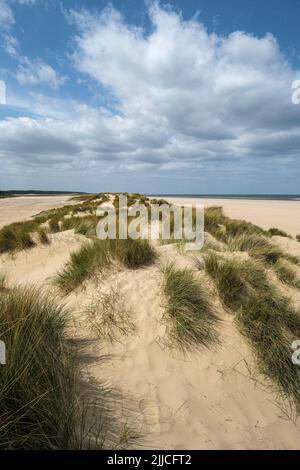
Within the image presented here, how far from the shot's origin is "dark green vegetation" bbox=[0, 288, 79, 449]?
68.7 inches

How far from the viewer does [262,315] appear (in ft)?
10.7

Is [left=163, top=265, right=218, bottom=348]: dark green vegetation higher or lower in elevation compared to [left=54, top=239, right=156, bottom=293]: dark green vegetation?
lower

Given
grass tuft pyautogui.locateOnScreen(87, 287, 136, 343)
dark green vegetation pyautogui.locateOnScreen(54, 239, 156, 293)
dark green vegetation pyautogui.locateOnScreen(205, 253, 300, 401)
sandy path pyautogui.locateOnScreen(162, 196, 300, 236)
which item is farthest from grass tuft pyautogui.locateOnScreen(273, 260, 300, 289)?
sandy path pyautogui.locateOnScreen(162, 196, 300, 236)

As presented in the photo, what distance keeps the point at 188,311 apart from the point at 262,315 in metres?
0.93

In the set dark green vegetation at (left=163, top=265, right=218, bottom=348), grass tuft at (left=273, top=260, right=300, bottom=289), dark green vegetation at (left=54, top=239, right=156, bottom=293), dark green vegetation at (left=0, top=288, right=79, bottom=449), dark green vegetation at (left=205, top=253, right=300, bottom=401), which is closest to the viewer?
dark green vegetation at (left=0, top=288, right=79, bottom=449)

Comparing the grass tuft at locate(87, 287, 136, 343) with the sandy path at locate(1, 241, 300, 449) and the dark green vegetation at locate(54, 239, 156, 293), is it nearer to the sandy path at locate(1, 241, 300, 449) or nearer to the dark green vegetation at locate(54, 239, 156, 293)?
the sandy path at locate(1, 241, 300, 449)

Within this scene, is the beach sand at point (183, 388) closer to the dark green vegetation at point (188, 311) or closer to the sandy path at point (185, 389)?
the sandy path at point (185, 389)

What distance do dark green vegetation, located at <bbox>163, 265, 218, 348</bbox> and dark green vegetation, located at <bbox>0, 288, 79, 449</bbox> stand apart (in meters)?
1.36

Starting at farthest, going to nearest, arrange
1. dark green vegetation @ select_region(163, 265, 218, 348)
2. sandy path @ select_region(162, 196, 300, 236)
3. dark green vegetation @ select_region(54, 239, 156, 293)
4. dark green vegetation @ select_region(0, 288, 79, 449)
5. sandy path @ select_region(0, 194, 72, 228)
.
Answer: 1. sandy path @ select_region(0, 194, 72, 228)
2. sandy path @ select_region(162, 196, 300, 236)
3. dark green vegetation @ select_region(54, 239, 156, 293)
4. dark green vegetation @ select_region(163, 265, 218, 348)
5. dark green vegetation @ select_region(0, 288, 79, 449)

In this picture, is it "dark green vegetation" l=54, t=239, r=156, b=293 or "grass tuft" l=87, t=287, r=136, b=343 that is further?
"dark green vegetation" l=54, t=239, r=156, b=293

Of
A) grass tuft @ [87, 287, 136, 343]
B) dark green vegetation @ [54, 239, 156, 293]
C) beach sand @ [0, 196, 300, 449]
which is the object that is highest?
dark green vegetation @ [54, 239, 156, 293]

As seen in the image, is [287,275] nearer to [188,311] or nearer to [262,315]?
[262,315]
